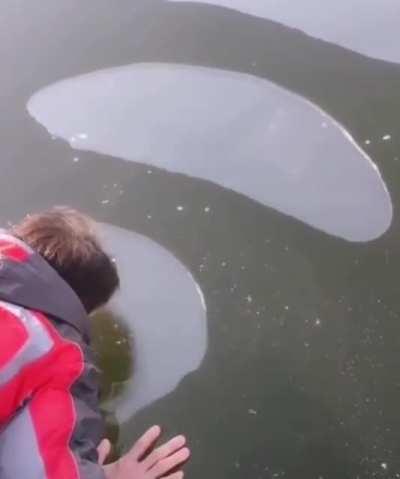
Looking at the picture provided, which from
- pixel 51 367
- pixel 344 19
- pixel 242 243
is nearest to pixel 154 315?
pixel 242 243

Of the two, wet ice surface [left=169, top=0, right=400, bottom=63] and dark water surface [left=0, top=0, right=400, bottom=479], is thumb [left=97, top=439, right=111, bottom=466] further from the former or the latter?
wet ice surface [left=169, top=0, right=400, bottom=63]

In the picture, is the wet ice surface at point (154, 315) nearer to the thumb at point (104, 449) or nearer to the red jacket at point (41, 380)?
the thumb at point (104, 449)

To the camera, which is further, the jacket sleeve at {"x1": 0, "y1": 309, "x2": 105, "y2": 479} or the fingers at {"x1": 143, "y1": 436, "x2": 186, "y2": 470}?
the fingers at {"x1": 143, "y1": 436, "x2": 186, "y2": 470}

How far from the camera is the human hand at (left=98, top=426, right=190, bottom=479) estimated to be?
108cm

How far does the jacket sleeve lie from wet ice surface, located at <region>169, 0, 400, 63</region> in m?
0.88

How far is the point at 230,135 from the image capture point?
4.80 ft

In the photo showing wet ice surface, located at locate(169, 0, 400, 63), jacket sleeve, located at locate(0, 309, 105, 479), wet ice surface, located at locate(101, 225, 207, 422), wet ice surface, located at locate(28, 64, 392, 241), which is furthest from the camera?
wet ice surface, located at locate(169, 0, 400, 63)

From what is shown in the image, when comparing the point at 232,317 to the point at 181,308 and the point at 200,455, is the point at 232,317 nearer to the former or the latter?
the point at 181,308

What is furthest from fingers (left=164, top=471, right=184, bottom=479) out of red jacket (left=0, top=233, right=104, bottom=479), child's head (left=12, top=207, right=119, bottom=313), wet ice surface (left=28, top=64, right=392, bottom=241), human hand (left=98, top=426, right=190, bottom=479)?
wet ice surface (left=28, top=64, right=392, bottom=241)

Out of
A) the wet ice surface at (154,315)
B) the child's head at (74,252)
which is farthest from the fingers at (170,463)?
the child's head at (74,252)

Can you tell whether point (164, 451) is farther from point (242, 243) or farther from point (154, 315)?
point (242, 243)

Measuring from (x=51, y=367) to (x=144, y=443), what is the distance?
0.74 ft

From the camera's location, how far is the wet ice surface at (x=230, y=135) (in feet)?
4.41

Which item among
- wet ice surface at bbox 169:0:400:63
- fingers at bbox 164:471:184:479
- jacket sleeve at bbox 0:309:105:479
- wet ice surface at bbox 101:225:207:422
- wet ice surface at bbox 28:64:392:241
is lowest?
fingers at bbox 164:471:184:479
